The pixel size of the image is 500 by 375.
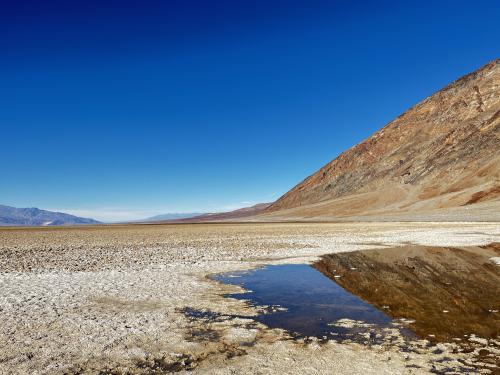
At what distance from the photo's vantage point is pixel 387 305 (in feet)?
35.7

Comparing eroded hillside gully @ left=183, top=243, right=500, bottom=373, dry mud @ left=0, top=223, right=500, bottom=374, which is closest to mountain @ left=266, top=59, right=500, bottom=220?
eroded hillside gully @ left=183, top=243, right=500, bottom=373

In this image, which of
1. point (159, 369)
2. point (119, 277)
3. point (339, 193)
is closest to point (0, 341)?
point (159, 369)

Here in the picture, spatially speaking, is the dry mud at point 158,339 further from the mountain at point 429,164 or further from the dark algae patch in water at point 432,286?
the mountain at point 429,164

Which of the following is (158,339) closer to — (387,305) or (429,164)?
(387,305)

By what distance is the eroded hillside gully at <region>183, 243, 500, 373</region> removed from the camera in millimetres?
7688

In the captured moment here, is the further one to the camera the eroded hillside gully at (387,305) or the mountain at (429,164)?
the mountain at (429,164)

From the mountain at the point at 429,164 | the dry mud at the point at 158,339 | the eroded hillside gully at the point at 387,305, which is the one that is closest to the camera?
the dry mud at the point at 158,339

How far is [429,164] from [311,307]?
11912 centimetres

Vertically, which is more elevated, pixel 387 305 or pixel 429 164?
pixel 429 164

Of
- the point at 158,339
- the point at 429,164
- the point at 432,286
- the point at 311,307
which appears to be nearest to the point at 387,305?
the point at 311,307

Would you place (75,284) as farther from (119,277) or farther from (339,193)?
(339,193)

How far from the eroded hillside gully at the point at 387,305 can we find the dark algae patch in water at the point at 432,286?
0.02 m

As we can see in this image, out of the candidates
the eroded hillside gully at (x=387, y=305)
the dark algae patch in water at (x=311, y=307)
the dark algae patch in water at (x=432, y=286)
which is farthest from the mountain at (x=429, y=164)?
the dark algae patch in water at (x=311, y=307)

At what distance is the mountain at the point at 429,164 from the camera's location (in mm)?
95812
